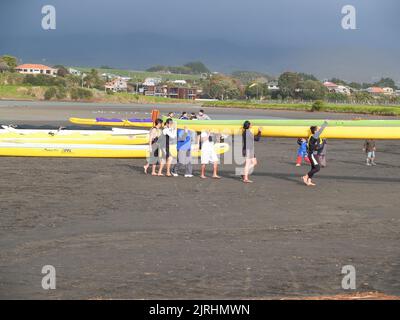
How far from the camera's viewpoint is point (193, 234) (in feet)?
31.2

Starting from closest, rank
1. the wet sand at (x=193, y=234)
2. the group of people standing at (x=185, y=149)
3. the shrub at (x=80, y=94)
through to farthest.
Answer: the wet sand at (x=193, y=234) < the group of people standing at (x=185, y=149) < the shrub at (x=80, y=94)

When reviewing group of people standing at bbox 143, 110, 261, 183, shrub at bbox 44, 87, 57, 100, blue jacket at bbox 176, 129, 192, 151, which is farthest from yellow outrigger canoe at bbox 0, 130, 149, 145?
shrub at bbox 44, 87, 57, 100

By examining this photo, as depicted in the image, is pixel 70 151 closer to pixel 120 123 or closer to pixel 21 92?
pixel 120 123

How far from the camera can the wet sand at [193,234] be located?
6844mm

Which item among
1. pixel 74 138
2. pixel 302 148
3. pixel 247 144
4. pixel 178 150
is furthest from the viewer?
pixel 74 138

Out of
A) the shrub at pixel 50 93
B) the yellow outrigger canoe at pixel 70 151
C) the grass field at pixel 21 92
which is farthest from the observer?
the shrub at pixel 50 93

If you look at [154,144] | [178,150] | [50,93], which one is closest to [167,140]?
[178,150]

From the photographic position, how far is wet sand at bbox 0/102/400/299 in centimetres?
684

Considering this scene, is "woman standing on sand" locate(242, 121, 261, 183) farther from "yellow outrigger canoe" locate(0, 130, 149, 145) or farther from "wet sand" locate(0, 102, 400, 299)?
"yellow outrigger canoe" locate(0, 130, 149, 145)

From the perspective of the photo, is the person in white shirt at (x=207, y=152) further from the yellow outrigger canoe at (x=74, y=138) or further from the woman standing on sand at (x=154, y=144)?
the yellow outrigger canoe at (x=74, y=138)

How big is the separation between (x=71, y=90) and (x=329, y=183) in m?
114

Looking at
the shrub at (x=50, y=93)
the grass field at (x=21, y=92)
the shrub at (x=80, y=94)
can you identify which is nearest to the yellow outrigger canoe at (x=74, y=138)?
the grass field at (x=21, y=92)

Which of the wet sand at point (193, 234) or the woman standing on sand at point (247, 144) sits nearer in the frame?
the wet sand at point (193, 234)
